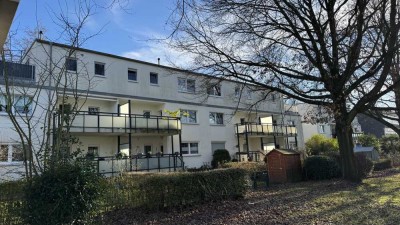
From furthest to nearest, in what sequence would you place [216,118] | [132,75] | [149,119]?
[216,118]
[132,75]
[149,119]

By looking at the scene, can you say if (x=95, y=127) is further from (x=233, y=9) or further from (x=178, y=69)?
(x=233, y=9)

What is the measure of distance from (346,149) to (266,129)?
72.1 ft

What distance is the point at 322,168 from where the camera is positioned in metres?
17.1

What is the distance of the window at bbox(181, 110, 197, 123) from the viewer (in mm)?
30814

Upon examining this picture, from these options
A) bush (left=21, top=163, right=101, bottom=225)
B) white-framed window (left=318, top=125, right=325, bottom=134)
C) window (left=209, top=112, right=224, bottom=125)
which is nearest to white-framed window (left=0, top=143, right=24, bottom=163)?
bush (left=21, top=163, right=101, bottom=225)

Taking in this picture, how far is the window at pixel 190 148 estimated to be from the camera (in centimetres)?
3050

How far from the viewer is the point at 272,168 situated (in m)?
17.5

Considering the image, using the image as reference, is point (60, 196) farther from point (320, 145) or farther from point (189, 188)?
point (320, 145)

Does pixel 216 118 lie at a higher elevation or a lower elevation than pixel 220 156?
higher

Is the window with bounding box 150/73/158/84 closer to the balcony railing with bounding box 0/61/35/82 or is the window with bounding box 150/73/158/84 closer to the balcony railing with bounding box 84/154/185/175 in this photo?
the balcony railing with bounding box 84/154/185/175

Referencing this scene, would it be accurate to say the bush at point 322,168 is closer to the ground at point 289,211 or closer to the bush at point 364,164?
the bush at point 364,164

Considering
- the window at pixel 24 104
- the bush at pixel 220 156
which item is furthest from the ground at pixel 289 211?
the bush at pixel 220 156

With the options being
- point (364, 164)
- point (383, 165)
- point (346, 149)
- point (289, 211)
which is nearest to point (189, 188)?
point (289, 211)

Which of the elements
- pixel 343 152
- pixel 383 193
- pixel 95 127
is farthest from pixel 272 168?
pixel 95 127
